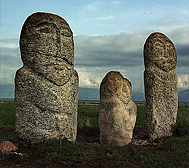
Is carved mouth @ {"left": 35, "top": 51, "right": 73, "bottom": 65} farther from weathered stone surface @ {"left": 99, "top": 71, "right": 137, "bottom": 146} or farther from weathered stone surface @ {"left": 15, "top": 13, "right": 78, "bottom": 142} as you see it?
weathered stone surface @ {"left": 99, "top": 71, "right": 137, "bottom": 146}

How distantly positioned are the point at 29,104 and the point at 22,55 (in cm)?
152

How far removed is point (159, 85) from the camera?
991 centimetres

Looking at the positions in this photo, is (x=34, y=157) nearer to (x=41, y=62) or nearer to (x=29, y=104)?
(x=29, y=104)

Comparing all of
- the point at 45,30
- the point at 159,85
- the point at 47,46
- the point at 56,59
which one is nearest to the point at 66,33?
the point at 45,30

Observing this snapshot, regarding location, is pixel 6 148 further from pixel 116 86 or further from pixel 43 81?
pixel 116 86

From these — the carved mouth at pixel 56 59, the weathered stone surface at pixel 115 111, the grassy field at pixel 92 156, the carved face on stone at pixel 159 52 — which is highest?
the carved face on stone at pixel 159 52

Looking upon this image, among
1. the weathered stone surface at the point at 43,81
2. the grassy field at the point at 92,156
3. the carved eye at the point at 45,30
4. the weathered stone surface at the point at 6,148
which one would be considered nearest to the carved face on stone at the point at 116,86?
the weathered stone surface at the point at 43,81

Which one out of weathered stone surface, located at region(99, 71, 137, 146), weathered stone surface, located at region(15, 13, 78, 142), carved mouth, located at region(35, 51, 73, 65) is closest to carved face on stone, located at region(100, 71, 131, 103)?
weathered stone surface, located at region(99, 71, 137, 146)

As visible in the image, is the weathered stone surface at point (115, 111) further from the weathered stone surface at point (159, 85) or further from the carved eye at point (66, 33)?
the carved eye at point (66, 33)

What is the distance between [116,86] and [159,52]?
7.94 feet

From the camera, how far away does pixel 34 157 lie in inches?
286

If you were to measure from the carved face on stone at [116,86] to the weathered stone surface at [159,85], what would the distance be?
1.25 meters

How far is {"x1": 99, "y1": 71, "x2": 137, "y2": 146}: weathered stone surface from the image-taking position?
8.74 metres

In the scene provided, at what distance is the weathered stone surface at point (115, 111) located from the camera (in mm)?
8742
